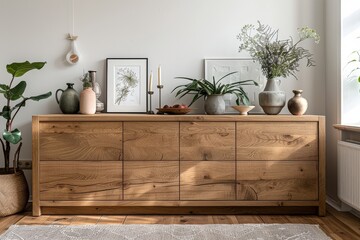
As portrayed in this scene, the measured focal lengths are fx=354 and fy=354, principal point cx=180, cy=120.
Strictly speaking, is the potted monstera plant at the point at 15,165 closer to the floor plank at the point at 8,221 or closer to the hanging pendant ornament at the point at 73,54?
the floor plank at the point at 8,221

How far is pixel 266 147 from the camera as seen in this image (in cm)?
265

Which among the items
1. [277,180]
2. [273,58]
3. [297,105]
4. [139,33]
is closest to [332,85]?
[297,105]

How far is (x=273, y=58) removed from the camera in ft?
9.22

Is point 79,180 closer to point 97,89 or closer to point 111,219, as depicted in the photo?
point 111,219

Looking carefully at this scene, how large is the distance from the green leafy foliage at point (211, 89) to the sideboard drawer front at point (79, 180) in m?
0.86

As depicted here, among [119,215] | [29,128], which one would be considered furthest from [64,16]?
[119,215]

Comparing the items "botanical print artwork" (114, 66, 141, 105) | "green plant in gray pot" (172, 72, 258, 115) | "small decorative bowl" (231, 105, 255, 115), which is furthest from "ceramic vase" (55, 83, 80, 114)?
"small decorative bowl" (231, 105, 255, 115)

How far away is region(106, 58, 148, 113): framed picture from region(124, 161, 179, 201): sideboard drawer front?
2.02 feet

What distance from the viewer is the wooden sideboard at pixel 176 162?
264 centimetres

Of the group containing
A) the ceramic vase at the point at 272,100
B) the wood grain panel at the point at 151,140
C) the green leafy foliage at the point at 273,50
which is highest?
the green leafy foliage at the point at 273,50

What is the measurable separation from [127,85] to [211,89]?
0.76m

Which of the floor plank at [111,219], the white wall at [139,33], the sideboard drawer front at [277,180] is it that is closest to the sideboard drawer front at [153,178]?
the floor plank at [111,219]

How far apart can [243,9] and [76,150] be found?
1846mm

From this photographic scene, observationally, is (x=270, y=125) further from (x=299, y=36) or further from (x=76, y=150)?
(x=76, y=150)
